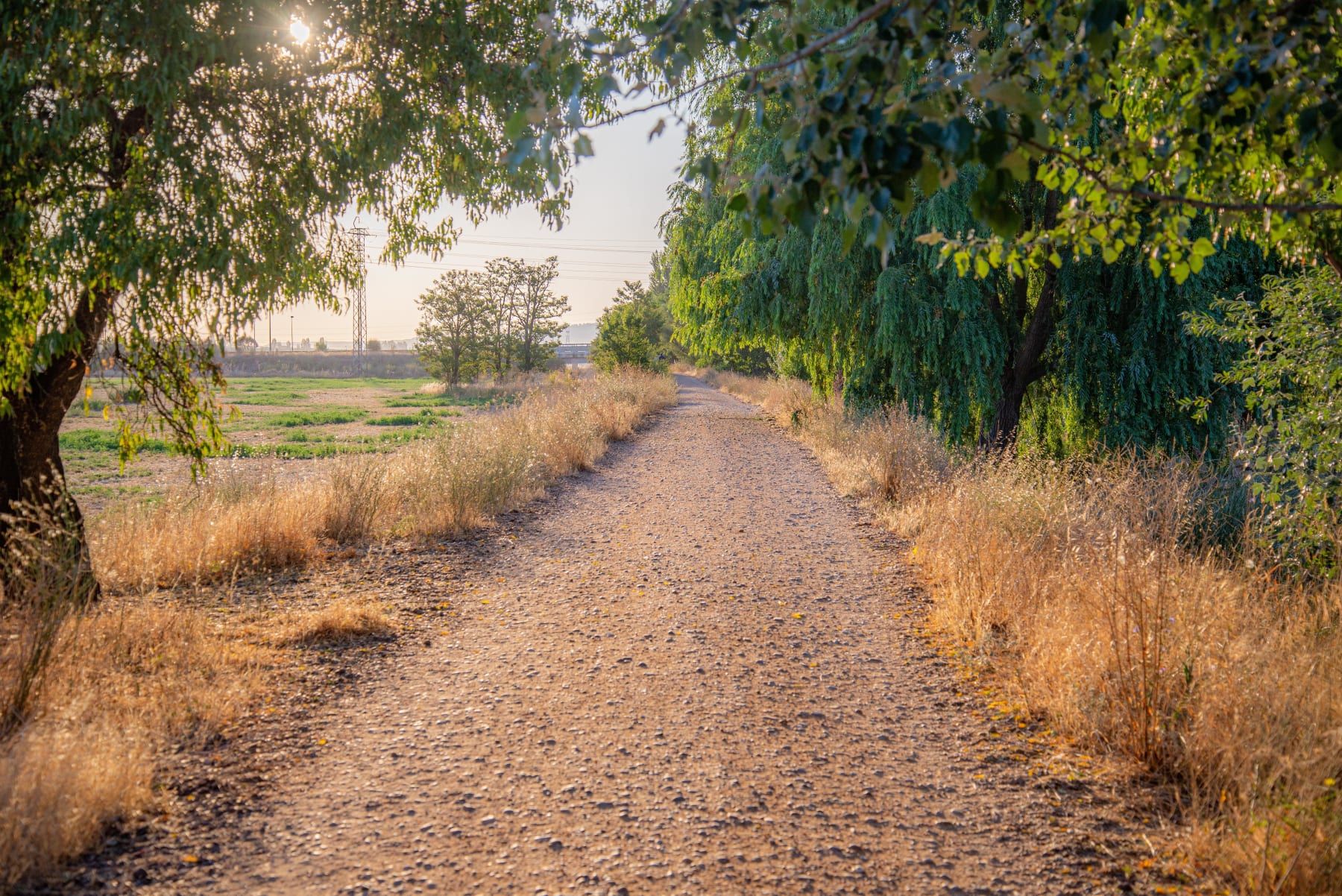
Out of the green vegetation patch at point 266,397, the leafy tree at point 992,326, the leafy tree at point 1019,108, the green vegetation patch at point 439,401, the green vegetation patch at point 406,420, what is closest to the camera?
the leafy tree at point 1019,108

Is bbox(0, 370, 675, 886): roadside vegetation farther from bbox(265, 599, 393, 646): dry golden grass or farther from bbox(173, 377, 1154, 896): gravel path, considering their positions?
bbox(173, 377, 1154, 896): gravel path

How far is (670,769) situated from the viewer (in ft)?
12.0

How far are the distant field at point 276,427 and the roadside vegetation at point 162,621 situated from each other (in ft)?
2.80

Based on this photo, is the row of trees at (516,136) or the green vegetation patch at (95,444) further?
the green vegetation patch at (95,444)

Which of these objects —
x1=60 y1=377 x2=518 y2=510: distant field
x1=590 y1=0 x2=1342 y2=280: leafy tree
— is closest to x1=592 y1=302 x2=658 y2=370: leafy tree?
x1=60 y1=377 x2=518 y2=510: distant field

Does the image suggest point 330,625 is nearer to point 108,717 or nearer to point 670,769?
point 108,717

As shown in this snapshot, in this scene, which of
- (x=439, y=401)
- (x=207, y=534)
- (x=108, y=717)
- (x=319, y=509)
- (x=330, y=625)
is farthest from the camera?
(x=439, y=401)

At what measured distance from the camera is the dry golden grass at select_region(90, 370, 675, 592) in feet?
20.5

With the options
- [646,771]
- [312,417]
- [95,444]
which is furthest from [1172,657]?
[312,417]

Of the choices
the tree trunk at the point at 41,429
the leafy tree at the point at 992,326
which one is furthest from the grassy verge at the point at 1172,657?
the tree trunk at the point at 41,429

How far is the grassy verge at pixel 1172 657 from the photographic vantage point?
2791mm

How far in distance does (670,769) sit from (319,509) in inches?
217

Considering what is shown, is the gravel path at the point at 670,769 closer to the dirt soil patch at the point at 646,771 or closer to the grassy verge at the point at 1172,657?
the dirt soil patch at the point at 646,771

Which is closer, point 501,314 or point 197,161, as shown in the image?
point 197,161
